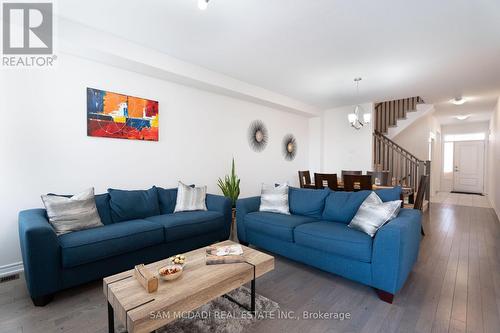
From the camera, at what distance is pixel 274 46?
3.08 meters

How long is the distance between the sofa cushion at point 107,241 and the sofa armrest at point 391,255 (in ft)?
6.90

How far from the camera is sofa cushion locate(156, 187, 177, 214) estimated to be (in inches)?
128

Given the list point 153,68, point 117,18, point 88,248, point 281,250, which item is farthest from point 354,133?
point 88,248

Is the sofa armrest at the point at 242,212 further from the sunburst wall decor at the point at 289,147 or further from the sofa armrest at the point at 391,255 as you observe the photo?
the sunburst wall decor at the point at 289,147

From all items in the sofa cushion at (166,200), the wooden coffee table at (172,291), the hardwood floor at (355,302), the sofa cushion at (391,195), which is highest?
the sofa cushion at (391,195)

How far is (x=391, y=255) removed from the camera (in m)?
1.96

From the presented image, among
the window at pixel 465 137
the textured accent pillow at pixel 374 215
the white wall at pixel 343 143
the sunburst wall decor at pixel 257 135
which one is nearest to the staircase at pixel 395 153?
the white wall at pixel 343 143

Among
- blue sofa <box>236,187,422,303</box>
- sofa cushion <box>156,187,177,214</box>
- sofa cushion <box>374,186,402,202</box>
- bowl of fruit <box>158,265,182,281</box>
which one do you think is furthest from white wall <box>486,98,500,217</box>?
bowl of fruit <box>158,265,182,281</box>

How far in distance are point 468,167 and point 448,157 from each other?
0.68 meters

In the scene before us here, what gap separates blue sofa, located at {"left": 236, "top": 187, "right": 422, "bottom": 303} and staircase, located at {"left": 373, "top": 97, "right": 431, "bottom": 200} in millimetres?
3756

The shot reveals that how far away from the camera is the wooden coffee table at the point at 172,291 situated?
49.2 inches

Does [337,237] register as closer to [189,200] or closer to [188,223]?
[188,223]

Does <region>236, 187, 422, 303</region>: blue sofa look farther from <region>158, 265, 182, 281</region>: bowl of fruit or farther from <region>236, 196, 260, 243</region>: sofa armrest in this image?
<region>158, 265, 182, 281</region>: bowl of fruit

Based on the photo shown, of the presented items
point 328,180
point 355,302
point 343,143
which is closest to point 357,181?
point 328,180
